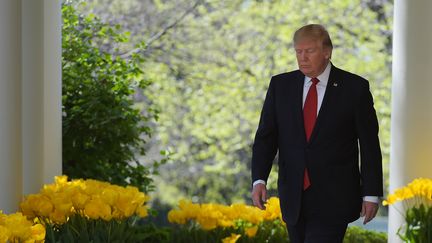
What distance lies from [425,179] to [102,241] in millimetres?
1870

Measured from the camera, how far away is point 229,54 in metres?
13.3

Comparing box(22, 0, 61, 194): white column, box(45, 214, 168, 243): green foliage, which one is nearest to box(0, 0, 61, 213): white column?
box(22, 0, 61, 194): white column

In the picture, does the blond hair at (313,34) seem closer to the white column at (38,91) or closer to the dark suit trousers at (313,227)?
the dark suit trousers at (313,227)

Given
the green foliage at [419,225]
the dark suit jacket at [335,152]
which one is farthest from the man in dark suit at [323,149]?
the green foliage at [419,225]

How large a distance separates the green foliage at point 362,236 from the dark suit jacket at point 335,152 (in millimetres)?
2400

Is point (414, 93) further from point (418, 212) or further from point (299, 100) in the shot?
point (299, 100)

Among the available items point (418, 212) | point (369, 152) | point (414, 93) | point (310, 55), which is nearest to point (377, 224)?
point (414, 93)

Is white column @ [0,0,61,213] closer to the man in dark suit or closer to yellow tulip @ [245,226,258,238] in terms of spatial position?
yellow tulip @ [245,226,258,238]

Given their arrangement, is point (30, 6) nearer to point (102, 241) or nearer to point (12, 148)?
point (12, 148)

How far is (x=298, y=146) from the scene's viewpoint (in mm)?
4602

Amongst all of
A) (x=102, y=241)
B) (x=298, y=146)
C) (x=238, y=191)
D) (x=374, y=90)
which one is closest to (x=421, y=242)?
(x=298, y=146)

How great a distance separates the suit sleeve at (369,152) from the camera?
4504 millimetres

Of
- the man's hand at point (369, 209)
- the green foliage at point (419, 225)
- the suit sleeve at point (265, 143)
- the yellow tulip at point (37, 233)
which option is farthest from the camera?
the green foliage at point (419, 225)

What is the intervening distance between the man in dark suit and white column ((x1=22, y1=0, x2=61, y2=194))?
5.58 ft
